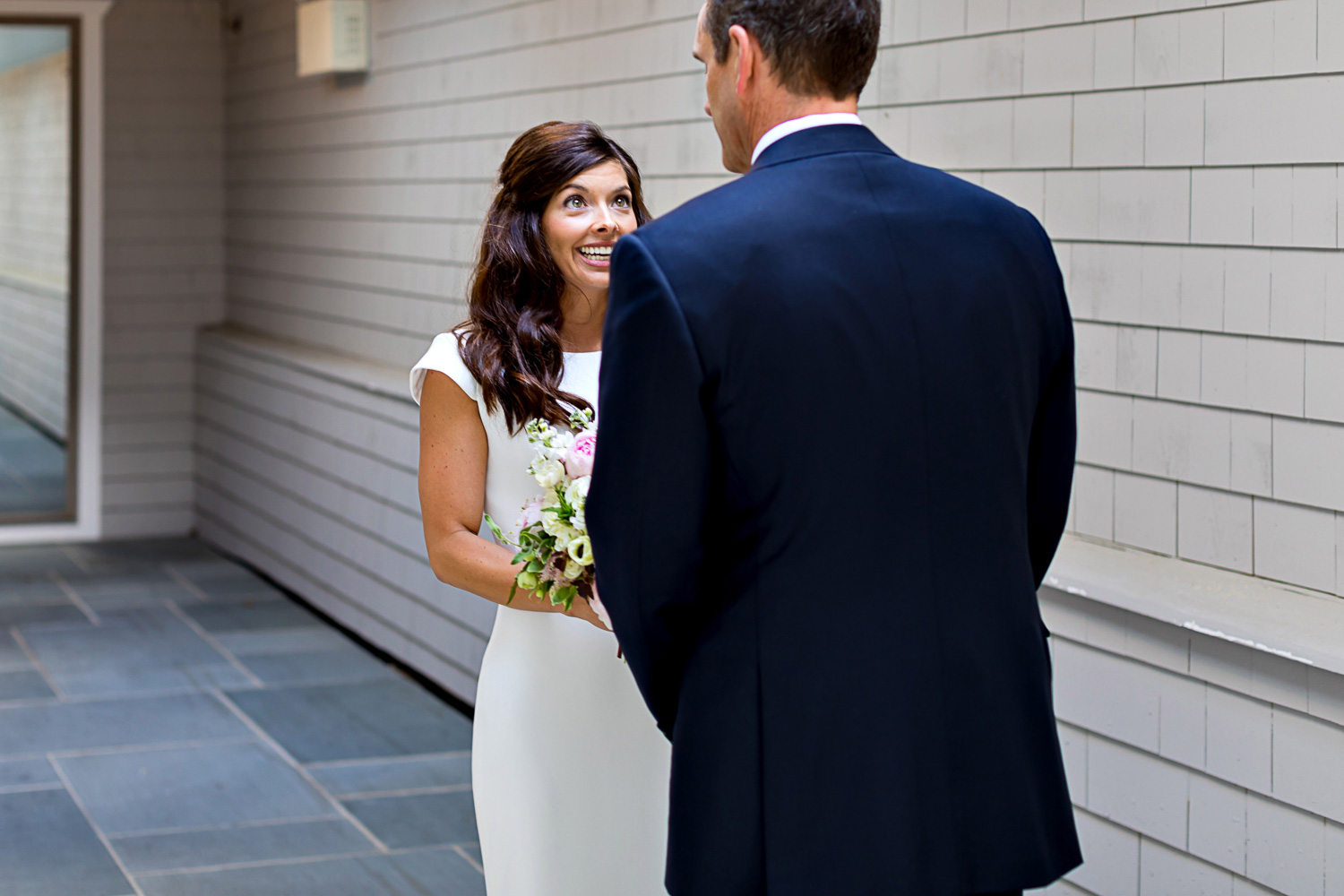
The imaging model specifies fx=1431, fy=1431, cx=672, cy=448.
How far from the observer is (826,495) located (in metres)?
1.29

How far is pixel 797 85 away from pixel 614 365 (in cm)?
33

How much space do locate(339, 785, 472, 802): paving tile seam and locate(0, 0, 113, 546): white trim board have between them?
14.4ft

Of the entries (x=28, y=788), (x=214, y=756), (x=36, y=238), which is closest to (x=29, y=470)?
(x=36, y=238)

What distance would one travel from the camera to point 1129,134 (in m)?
2.58

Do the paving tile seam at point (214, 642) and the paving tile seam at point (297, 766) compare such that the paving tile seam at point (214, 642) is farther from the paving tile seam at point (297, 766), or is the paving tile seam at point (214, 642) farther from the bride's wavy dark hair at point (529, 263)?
the bride's wavy dark hair at point (529, 263)

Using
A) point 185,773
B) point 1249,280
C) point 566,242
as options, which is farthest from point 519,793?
point 185,773

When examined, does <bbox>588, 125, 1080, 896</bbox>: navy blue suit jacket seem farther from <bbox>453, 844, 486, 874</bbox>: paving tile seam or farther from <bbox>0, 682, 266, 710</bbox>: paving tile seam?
<bbox>0, 682, 266, 710</bbox>: paving tile seam

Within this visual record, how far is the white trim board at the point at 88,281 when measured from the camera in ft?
24.9

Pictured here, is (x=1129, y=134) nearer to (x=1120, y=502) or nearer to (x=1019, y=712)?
(x=1120, y=502)

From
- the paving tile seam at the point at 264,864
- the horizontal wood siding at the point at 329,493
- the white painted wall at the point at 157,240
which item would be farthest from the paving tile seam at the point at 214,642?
the white painted wall at the point at 157,240

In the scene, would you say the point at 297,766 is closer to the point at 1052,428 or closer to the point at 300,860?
the point at 300,860

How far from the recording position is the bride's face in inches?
85.0

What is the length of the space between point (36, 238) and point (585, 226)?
21.6 feet

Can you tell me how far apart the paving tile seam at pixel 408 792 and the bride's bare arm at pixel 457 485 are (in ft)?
7.25
